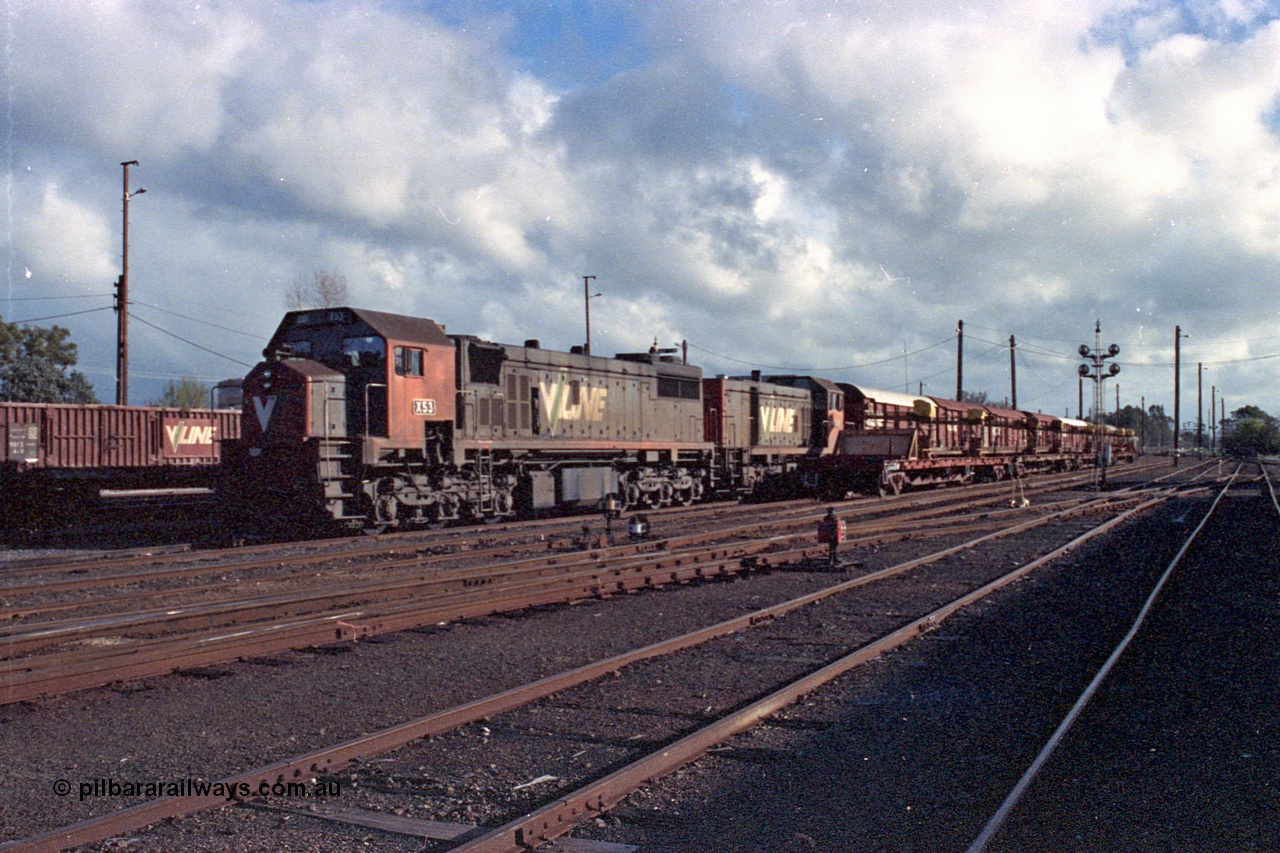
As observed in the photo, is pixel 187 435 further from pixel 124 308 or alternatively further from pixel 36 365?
pixel 36 365

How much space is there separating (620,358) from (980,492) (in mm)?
13516

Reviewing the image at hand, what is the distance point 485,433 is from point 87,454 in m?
10.0

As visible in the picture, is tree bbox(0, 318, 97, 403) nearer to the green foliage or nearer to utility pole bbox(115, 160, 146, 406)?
utility pole bbox(115, 160, 146, 406)

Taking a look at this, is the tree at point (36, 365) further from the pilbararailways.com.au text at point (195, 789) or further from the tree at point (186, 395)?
the pilbararailways.com.au text at point (195, 789)

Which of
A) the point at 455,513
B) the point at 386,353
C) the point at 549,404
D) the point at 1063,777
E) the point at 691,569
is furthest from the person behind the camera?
the point at 549,404

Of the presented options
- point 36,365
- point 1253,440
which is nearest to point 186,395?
point 36,365

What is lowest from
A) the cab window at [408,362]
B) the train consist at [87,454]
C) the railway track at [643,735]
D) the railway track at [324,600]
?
the railway track at [643,735]

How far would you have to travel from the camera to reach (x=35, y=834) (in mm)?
3939

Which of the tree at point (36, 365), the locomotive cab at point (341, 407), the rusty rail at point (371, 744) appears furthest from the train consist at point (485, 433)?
the tree at point (36, 365)

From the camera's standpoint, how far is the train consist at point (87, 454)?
19.7m

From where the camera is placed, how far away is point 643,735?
17.8ft

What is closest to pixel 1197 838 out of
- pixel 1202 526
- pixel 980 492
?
pixel 1202 526

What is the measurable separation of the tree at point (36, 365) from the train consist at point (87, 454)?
30.6 metres

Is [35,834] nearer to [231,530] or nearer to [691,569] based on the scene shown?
[691,569]
